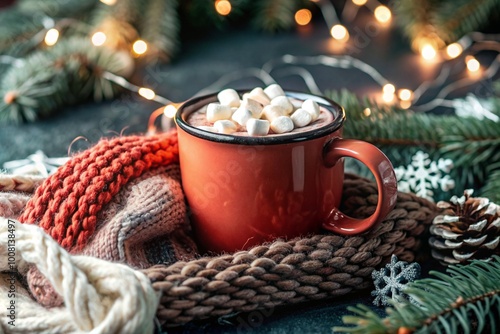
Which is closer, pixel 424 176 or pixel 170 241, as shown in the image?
pixel 170 241

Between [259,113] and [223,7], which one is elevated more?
[259,113]

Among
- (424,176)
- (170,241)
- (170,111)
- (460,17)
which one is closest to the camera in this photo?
(170,241)

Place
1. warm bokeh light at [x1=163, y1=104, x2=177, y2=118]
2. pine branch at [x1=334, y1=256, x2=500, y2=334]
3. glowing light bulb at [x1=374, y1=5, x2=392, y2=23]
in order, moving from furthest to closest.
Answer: glowing light bulb at [x1=374, y1=5, x2=392, y2=23], warm bokeh light at [x1=163, y1=104, x2=177, y2=118], pine branch at [x1=334, y1=256, x2=500, y2=334]

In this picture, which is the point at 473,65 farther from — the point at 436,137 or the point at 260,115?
the point at 260,115

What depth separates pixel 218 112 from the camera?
484mm

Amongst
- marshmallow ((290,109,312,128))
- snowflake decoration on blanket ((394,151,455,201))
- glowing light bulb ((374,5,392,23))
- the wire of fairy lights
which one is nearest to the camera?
marshmallow ((290,109,312,128))

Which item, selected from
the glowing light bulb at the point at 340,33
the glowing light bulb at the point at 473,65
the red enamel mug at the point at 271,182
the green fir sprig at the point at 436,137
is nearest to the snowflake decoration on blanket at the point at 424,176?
the green fir sprig at the point at 436,137

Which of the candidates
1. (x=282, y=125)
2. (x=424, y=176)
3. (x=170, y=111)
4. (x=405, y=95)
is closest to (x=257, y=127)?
(x=282, y=125)

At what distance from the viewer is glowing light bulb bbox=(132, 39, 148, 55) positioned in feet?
3.46

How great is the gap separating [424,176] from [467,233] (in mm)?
128

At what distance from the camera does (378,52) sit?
1.13m

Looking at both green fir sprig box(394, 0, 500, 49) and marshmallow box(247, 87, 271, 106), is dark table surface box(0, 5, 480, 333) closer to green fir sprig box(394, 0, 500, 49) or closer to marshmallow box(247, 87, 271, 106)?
green fir sprig box(394, 0, 500, 49)

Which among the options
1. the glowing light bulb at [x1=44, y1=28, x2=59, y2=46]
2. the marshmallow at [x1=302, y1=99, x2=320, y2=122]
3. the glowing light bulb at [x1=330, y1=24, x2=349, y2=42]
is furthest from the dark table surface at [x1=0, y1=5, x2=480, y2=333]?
the marshmallow at [x1=302, y1=99, x2=320, y2=122]

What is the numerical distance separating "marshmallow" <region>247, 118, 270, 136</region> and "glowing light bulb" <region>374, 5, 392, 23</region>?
813mm
